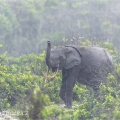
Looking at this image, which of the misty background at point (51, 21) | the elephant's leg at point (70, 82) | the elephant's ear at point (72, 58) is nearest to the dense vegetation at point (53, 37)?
the misty background at point (51, 21)

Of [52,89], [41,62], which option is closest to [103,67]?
[52,89]

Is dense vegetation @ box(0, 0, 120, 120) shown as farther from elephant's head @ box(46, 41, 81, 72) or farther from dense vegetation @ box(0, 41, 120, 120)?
elephant's head @ box(46, 41, 81, 72)

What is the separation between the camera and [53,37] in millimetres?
47500

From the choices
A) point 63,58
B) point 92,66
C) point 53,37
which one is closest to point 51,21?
point 53,37

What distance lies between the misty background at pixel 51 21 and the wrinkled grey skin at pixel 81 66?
2341 centimetres

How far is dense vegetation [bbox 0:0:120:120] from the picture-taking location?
1719cm

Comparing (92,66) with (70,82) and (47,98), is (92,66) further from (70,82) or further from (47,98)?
(47,98)

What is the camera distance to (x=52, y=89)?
803 inches

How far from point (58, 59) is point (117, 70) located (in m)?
1.47

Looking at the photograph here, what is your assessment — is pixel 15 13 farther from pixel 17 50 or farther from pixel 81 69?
pixel 81 69

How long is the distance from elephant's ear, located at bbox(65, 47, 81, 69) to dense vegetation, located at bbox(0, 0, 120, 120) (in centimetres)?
83

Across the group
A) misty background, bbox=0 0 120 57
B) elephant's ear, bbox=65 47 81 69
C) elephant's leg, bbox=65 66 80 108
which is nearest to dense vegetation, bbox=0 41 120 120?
elephant's leg, bbox=65 66 80 108

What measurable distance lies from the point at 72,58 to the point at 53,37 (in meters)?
28.7

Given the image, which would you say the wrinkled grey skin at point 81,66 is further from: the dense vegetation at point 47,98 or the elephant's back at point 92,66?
the dense vegetation at point 47,98
